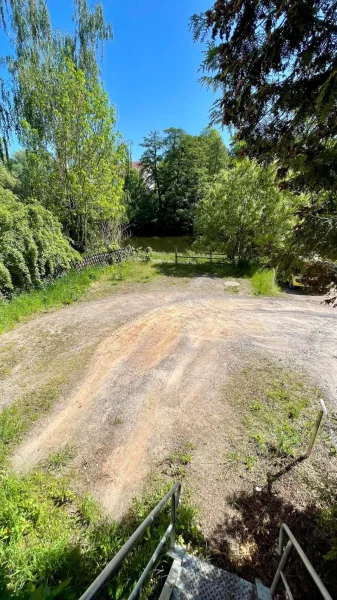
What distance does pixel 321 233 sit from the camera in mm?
2768

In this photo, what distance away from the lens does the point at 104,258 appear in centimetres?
1265

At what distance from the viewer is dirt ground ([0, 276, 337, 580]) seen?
358cm

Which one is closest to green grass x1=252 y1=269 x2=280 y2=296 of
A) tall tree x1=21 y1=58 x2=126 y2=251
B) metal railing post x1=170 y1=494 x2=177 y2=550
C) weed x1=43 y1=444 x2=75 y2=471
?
tall tree x1=21 y1=58 x2=126 y2=251

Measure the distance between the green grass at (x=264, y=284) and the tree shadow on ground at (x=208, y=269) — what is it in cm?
58

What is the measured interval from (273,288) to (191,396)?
803 centimetres

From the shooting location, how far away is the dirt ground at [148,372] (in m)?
3.58

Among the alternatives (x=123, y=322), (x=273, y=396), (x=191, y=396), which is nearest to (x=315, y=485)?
(x=273, y=396)

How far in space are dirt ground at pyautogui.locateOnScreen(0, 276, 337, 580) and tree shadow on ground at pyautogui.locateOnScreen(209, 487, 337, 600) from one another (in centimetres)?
20

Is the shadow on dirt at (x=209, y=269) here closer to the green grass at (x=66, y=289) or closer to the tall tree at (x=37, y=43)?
the green grass at (x=66, y=289)

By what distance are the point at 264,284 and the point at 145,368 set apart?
737 centimetres

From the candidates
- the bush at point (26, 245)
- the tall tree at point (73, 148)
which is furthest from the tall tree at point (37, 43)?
the bush at point (26, 245)

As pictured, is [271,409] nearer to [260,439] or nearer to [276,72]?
[260,439]

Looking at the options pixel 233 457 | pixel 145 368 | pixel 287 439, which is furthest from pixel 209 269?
pixel 233 457

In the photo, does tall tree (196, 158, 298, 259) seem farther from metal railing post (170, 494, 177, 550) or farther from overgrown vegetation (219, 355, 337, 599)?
metal railing post (170, 494, 177, 550)
